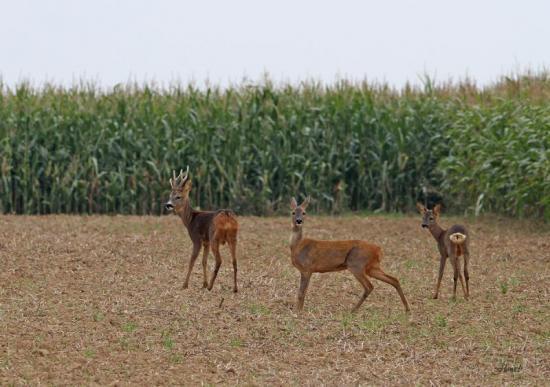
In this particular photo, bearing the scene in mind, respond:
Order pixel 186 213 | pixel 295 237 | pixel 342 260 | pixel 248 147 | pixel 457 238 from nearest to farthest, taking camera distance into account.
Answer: pixel 342 260 < pixel 295 237 < pixel 457 238 < pixel 186 213 < pixel 248 147

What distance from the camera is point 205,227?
461 inches

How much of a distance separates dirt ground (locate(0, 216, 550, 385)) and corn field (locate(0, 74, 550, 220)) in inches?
202

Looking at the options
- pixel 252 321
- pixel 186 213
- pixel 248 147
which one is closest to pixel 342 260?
pixel 252 321

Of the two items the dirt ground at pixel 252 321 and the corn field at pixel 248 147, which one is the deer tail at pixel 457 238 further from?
the corn field at pixel 248 147

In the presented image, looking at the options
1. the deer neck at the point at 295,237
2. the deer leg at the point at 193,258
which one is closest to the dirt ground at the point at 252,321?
the deer leg at the point at 193,258

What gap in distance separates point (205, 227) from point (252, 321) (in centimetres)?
203

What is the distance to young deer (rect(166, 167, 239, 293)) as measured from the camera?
447 inches

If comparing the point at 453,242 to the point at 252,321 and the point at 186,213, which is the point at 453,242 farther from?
the point at 186,213

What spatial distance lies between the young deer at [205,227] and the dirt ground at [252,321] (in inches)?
13.5

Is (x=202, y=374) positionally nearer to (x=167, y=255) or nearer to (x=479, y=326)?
(x=479, y=326)

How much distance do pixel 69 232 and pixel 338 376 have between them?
9990 mm

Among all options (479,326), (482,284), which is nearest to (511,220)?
(482,284)

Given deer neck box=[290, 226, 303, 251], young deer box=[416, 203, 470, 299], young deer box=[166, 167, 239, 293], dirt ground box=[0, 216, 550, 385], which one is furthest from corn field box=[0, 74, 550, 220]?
deer neck box=[290, 226, 303, 251]

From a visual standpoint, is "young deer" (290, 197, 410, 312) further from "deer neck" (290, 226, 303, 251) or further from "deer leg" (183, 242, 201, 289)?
"deer leg" (183, 242, 201, 289)
